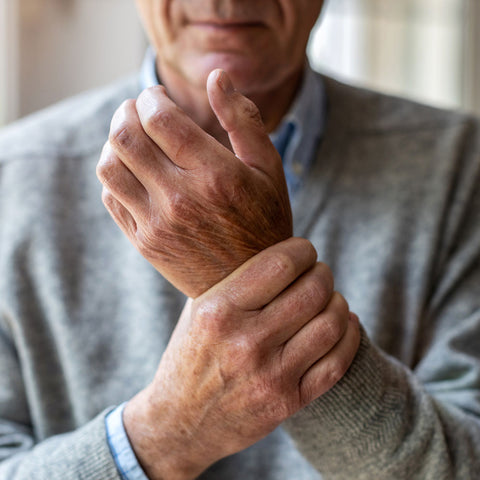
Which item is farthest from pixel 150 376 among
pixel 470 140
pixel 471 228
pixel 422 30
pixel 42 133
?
pixel 422 30

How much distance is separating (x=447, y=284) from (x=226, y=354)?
1.50 feet

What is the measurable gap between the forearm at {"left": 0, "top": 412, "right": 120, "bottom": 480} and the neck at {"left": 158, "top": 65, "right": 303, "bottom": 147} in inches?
16.8

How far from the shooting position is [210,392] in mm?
529

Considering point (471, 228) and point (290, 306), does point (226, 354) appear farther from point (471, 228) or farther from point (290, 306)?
point (471, 228)

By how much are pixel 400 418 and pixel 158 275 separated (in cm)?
39

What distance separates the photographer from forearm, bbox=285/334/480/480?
1.88 ft

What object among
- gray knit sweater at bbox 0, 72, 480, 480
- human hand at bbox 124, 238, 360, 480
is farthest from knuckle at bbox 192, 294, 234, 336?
gray knit sweater at bbox 0, 72, 480, 480

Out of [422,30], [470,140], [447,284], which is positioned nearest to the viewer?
[447,284]

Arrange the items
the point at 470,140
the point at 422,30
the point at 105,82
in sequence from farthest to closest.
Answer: the point at 422,30 < the point at 105,82 < the point at 470,140

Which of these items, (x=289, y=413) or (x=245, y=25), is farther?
(x=245, y=25)

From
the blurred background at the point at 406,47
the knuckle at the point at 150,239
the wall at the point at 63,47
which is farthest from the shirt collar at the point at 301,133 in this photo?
the blurred background at the point at 406,47

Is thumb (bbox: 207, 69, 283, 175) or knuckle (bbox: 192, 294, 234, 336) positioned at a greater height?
thumb (bbox: 207, 69, 283, 175)

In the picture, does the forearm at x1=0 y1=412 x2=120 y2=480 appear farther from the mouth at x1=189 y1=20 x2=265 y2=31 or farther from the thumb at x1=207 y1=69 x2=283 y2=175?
the mouth at x1=189 y1=20 x2=265 y2=31

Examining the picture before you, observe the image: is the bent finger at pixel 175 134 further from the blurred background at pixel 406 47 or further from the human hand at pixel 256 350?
the blurred background at pixel 406 47
